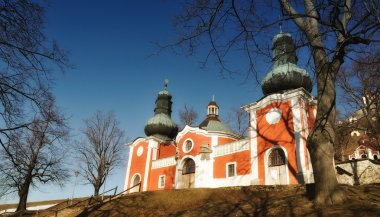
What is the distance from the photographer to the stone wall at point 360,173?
18.5m

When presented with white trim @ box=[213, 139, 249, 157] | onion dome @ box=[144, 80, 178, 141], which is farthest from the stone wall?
onion dome @ box=[144, 80, 178, 141]

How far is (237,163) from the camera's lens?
21594 millimetres

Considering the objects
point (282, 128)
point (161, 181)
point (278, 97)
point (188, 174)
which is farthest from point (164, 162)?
point (278, 97)

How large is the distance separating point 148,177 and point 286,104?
15568 mm

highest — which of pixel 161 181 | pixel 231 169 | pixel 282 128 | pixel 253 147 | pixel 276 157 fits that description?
pixel 282 128

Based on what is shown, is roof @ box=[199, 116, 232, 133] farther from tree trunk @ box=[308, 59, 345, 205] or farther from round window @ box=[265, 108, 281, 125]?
tree trunk @ box=[308, 59, 345, 205]

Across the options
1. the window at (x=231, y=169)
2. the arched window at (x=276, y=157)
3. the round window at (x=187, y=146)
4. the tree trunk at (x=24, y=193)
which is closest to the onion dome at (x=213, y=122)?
the round window at (x=187, y=146)

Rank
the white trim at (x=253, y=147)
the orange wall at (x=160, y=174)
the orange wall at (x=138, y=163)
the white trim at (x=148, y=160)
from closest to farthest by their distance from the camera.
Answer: the white trim at (x=253, y=147) < the orange wall at (x=160, y=174) < the white trim at (x=148, y=160) < the orange wall at (x=138, y=163)

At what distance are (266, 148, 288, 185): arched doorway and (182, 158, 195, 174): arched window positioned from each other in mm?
7923

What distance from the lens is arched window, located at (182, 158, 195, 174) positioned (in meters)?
25.5

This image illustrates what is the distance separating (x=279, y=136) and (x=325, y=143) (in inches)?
466

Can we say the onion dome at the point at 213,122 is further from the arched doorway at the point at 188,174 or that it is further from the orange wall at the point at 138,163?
the orange wall at the point at 138,163

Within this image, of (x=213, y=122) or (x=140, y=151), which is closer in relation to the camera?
(x=213, y=122)

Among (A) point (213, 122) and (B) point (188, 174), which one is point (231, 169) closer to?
(B) point (188, 174)
